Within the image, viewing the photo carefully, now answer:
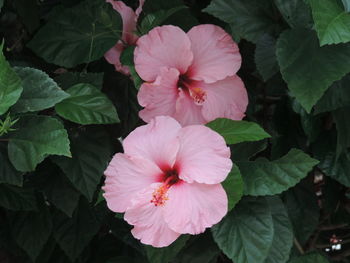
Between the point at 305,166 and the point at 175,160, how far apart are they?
214 millimetres

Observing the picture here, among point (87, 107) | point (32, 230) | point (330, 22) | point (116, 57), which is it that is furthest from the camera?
point (32, 230)

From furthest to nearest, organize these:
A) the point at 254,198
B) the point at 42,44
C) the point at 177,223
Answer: the point at 42,44 → the point at 254,198 → the point at 177,223

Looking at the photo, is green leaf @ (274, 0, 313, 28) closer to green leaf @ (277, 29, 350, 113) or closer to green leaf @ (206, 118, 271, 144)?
green leaf @ (277, 29, 350, 113)

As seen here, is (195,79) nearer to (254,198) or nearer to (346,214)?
(254,198)

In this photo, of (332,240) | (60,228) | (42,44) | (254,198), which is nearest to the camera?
(254,198)

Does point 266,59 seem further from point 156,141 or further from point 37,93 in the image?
point 37,93

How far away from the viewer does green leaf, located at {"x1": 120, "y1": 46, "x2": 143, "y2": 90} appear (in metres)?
1.00

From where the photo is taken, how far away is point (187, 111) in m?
1.02

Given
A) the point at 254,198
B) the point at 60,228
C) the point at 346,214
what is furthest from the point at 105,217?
the point at 346,214

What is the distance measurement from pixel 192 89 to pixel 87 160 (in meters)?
0.22

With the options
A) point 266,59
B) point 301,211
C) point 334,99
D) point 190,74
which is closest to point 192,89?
point 190,74

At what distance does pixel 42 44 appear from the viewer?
1113 mm

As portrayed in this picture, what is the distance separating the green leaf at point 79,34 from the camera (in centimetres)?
109

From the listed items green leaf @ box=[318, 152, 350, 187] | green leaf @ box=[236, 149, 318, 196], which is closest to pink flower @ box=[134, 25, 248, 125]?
green leaf @ box=[236, 149, 318, 196]
